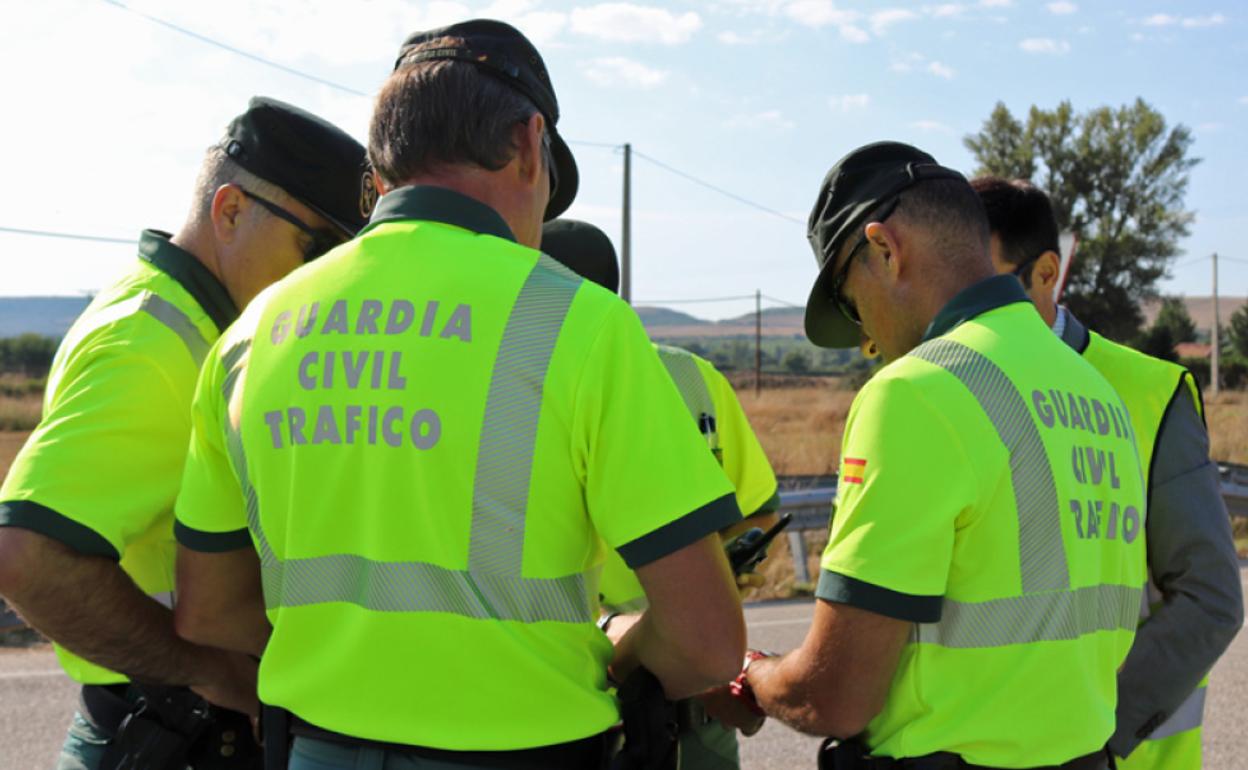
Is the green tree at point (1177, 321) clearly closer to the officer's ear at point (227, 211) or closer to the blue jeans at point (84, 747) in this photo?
the officer's ear at point (227, 211)

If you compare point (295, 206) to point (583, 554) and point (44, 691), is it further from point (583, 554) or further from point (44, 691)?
point (44, 691)

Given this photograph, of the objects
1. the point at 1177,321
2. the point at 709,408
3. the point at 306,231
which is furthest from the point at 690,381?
the point at 1177,321

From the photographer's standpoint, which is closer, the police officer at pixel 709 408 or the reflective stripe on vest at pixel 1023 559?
the reflective stripe on vest at pixel 1023 559

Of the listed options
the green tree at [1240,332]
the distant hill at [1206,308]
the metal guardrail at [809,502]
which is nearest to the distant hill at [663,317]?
the distant hill at [1206,308]

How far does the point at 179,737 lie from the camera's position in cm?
225

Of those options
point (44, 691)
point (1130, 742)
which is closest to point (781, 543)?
point (44, 691)

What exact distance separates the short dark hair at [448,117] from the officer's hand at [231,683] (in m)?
1.04

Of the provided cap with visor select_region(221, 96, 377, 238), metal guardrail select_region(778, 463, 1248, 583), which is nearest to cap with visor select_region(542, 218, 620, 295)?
cap with visor select_region(221, 96, 377, 238)

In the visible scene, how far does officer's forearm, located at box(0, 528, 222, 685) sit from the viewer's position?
2.04 meters

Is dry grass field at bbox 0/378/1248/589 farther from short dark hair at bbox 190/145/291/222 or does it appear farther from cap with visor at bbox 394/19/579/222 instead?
cap with visor at bbox 394/19/579/222

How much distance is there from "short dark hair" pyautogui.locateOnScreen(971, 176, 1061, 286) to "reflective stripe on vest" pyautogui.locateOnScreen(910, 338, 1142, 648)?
39.5 inches

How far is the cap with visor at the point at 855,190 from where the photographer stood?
7.49 feet

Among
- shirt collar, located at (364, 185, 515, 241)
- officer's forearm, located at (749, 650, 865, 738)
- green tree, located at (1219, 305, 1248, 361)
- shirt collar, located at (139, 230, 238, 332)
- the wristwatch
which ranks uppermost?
shirt collar, located at (364, 185, 515, 241)

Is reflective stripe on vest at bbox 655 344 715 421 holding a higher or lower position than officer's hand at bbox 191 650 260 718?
higher
